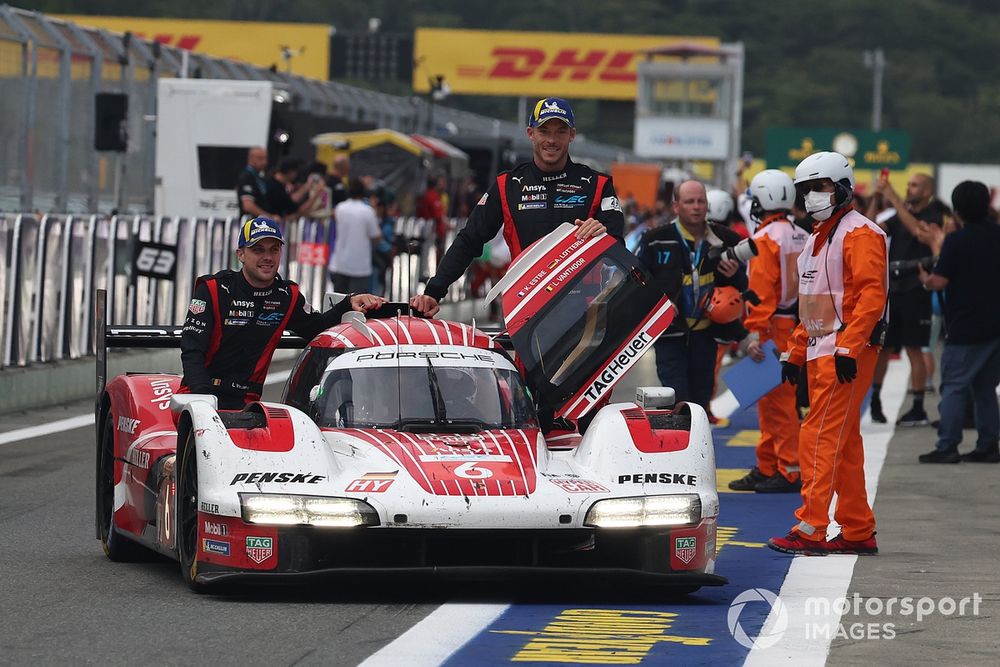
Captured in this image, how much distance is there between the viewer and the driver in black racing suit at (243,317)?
10242mm

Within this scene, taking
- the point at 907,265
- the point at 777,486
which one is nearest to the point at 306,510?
the point at 777,486

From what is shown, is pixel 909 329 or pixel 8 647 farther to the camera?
pixel 909 329

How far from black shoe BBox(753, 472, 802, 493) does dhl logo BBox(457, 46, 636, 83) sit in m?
86.5

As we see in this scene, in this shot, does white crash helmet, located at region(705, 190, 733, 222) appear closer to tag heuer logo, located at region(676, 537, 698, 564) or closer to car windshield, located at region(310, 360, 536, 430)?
car windshield, located at region(310, 360, 536, 430)

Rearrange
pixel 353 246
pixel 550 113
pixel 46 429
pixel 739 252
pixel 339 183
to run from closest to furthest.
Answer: pixel 550 113, pixel 739 252, pixel 46 429, pixel 353 246, pixel 339 183

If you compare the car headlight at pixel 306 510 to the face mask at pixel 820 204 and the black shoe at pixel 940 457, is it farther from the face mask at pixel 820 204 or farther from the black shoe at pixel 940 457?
the black shoe at pixel 940 457

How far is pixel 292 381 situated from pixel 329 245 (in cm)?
1615

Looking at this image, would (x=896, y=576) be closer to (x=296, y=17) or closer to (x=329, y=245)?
(x=329, y=245)

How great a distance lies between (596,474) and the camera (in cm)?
897

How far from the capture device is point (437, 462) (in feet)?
28.9

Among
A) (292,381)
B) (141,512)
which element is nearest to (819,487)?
(292,381)

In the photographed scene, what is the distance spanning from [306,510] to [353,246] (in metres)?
16.1

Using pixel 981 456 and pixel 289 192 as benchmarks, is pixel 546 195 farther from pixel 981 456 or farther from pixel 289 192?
pixel 289 192

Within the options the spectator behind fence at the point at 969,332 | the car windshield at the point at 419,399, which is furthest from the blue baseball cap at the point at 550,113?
the spectator behind fence at the point at 969,332
